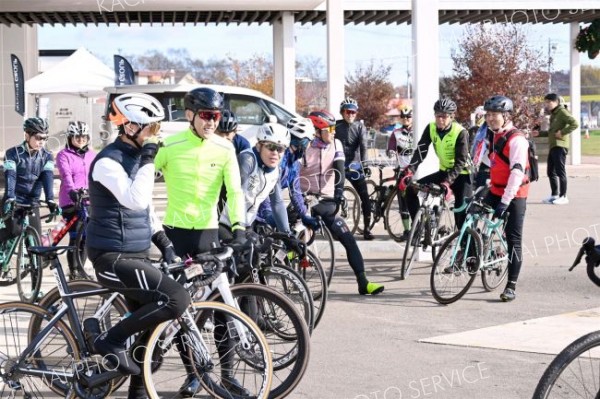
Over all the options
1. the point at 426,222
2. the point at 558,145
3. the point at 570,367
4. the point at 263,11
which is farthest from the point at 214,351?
the point at 263,11

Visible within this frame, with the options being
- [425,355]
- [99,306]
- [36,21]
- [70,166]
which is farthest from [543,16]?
[99,306]

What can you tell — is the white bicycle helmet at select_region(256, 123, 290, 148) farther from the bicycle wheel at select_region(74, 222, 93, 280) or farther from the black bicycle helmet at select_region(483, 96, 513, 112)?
the bicycle wheel at select_region(74, 222, 93, 280)

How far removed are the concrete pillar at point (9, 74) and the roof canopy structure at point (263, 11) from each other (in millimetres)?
24773

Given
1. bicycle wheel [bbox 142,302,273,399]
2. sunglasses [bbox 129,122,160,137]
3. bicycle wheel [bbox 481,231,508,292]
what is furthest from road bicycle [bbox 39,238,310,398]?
bicycle wheel [bbox 481,231,508,292]

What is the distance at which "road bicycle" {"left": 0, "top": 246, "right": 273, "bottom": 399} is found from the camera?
568 cm

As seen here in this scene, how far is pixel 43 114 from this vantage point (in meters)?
42.8

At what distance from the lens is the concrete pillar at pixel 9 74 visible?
175ft

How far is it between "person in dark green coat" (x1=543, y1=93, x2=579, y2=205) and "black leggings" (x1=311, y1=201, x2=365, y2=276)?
9530 mm

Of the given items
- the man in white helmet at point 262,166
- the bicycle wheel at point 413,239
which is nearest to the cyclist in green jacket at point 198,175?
the man in white helmet at point 262,166

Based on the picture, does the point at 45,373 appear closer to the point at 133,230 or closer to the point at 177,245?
the point at 133,230

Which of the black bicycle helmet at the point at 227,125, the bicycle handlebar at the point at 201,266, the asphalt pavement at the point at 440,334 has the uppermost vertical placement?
the black bicycle helmet at the point at 227,125

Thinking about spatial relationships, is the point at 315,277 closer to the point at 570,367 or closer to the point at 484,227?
the point at 484,227

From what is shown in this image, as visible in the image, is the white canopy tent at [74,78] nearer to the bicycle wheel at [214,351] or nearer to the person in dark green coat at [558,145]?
the person in dark green coat at [558,145]

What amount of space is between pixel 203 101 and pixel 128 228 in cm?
107
